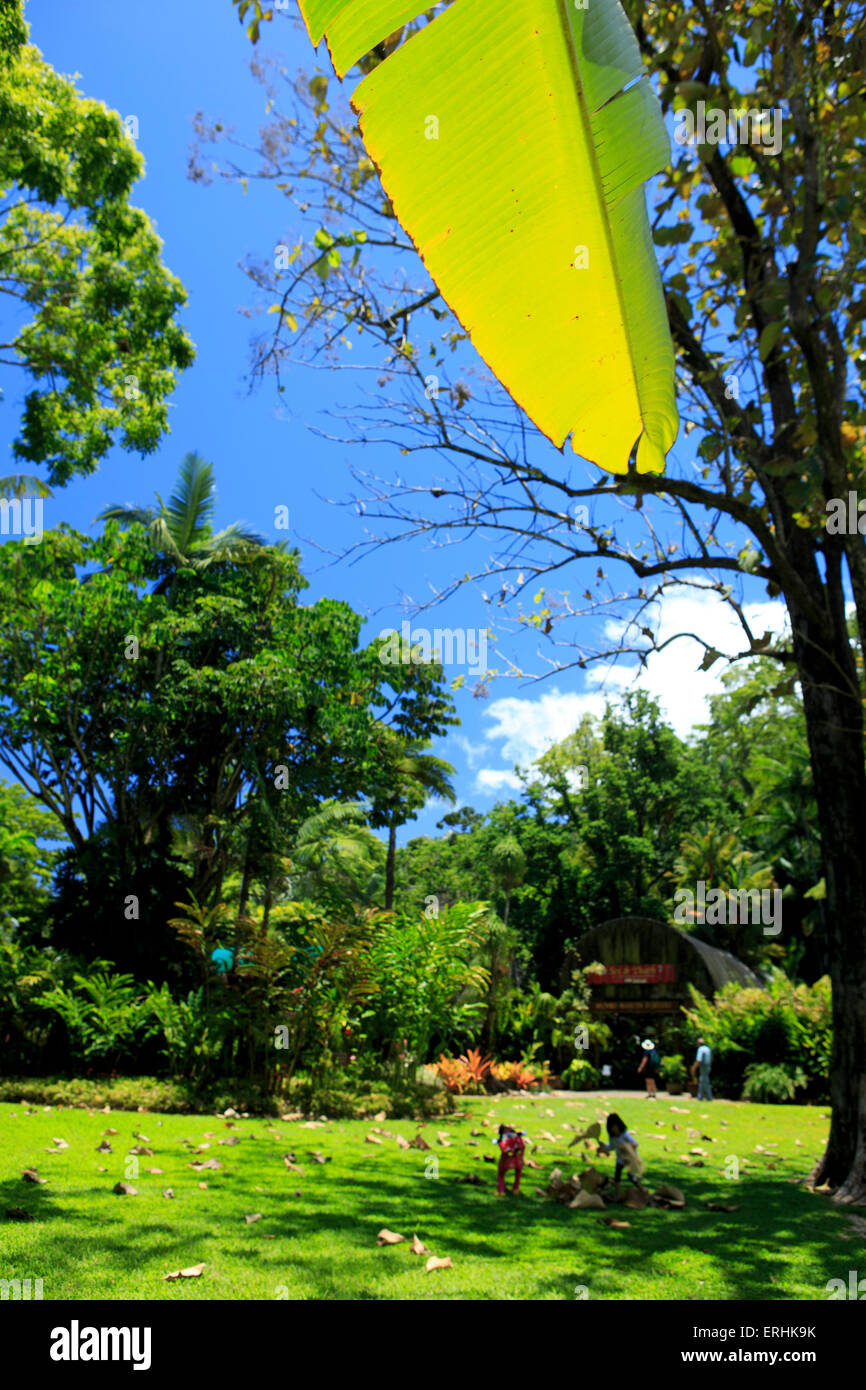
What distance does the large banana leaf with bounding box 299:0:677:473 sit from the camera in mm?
934

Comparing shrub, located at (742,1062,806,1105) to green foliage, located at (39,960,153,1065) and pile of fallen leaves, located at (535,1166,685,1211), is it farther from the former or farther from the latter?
green foliage, located at (39,960,153,1065)

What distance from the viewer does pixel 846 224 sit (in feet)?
17.5

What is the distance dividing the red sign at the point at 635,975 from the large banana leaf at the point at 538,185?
2208cm

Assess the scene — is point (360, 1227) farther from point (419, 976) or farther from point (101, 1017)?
point (101, 1017)

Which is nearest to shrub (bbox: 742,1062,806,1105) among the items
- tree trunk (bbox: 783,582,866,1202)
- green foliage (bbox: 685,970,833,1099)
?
green foliage (bbox: 685,970,833,1099)

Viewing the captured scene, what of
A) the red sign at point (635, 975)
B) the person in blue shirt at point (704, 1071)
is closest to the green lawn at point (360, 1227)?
the person in blue shirt at point (704, 1071)

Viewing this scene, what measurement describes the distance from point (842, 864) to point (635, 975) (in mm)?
16624

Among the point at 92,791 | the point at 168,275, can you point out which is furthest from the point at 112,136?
the point at 92,791

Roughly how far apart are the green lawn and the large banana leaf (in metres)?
3.39

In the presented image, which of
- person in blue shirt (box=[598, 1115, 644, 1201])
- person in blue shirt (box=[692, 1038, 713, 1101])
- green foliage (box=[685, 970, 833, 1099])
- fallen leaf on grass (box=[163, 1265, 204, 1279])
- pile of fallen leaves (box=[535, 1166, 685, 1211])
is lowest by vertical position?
person in blue shirt (box=[692, 1038, 713, 1101])

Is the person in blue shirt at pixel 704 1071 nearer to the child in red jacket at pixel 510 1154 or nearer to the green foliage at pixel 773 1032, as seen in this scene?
the green foliage at pixel 773 1032

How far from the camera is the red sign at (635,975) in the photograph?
21219 mm

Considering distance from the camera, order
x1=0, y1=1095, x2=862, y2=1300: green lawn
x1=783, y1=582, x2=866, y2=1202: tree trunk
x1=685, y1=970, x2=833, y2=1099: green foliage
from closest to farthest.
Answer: x1=0, y1=1095, x2=862, y2=1300: green lawn, x1=783, y1=582, x2=866, y2=1202: tree trunk, x1=685, y1=970, x2=833, y2=1099: green foliage

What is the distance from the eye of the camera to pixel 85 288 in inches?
475
